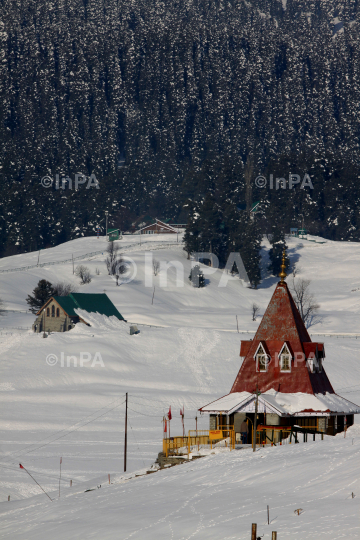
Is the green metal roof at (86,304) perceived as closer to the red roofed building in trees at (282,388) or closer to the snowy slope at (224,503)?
the red roofed building in trees at (282,388)

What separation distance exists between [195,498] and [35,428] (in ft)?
86.1

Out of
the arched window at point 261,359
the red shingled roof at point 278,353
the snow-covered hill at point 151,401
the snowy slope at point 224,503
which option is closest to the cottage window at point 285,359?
the red shingled roof at point 278,353

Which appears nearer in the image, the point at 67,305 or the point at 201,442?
the point at 201,442

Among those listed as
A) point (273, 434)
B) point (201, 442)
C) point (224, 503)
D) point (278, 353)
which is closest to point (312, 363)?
point (278, 353)

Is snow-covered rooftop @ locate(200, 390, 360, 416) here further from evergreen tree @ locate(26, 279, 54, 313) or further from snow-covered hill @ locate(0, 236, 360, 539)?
evergreen tree @ locate(26, 279, 54, 313)

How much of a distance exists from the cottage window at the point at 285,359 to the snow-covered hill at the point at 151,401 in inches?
125

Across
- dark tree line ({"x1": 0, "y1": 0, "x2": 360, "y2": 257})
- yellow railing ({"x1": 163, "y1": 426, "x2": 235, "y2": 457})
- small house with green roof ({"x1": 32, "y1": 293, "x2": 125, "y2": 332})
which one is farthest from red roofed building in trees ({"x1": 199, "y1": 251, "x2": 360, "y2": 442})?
dark tree line ({"x1": 0, "y1": 0, "x2": 360, "y2": 257})

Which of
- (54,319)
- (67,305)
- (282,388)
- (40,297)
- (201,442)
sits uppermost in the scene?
(40,297)

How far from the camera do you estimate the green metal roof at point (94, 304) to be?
74.6 m

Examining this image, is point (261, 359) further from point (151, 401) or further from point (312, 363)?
point (151, 401)

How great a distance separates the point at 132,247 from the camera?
116m

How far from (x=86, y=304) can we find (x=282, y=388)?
1826 inches

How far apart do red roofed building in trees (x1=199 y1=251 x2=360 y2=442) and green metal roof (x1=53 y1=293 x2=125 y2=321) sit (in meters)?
41.6

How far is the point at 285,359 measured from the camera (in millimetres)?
30828
